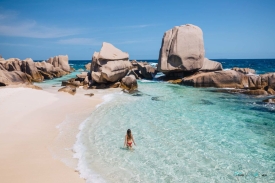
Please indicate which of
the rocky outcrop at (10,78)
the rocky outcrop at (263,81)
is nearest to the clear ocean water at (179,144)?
the rocky outcrop at (263,81)

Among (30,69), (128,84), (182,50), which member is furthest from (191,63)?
(30,69)

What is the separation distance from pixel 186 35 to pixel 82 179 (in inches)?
990

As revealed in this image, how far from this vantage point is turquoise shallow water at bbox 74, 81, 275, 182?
24.4 feet

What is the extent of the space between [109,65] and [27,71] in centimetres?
1815

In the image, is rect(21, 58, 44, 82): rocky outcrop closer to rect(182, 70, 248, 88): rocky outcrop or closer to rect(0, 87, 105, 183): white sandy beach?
rect(0, 87, 105, 183): white sandy beach

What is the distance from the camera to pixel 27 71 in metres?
36.6

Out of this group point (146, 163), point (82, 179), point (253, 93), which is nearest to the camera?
point (82, 179)

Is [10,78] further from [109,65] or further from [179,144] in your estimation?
[179,144]

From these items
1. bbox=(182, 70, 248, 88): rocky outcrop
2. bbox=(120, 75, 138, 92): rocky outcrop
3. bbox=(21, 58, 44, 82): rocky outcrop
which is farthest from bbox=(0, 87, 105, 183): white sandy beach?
bbox=(21, 58, 44, 82): rocky outcrop

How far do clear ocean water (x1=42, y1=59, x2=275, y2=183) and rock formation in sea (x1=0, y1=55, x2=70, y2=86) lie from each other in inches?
586

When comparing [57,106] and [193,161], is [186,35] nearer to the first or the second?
[57,106]

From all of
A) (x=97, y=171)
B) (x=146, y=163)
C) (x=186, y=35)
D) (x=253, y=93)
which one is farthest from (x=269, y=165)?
(x=186, y=35)

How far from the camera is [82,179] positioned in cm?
695

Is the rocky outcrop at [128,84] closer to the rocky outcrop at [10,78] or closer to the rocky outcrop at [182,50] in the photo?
the rocky outcrop at [182,50]
